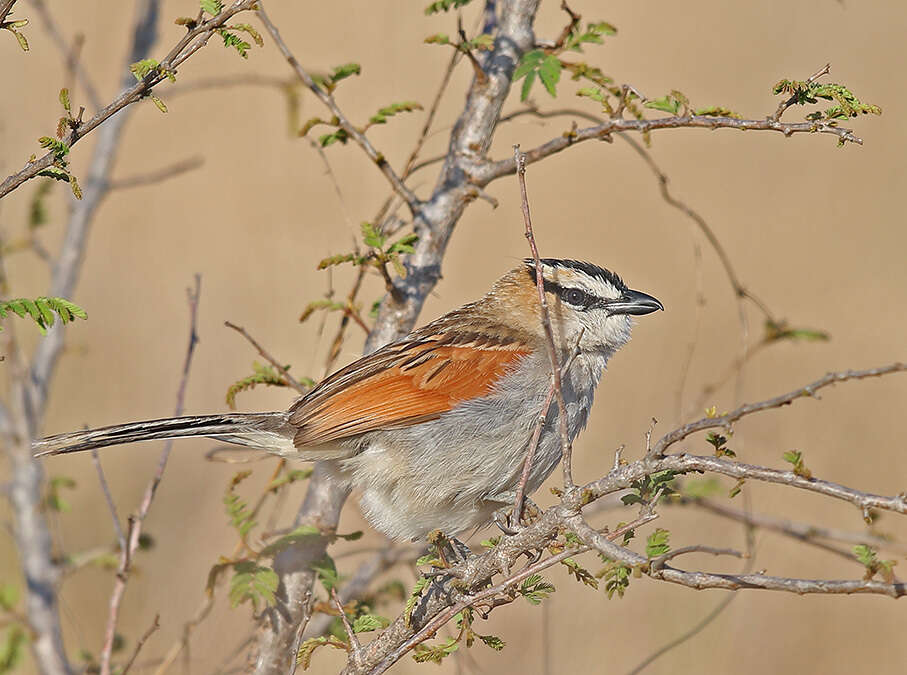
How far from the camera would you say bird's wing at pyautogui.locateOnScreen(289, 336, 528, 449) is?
3.95m

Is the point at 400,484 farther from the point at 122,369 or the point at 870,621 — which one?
the point at 122,369

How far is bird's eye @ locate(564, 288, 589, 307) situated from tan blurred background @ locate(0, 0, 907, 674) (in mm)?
2135

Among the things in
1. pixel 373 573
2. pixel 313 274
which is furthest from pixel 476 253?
pixel 373 573

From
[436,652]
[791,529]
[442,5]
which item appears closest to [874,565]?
[436,652]

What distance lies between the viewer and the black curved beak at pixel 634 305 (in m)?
4.42

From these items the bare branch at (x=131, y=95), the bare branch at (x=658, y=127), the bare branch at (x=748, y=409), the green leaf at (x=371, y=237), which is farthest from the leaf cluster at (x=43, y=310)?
the bare branch at (x=658, y=127)

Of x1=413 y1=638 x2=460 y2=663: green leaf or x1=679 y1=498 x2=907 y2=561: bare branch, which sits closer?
x1=413 y1=638 x2=460 y2=663: green leaf

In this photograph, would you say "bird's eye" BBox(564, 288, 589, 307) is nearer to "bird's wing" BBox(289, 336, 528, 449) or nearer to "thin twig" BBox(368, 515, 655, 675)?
"bird's wing" BBox(289, 336, 528, 449)

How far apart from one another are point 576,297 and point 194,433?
1814mm

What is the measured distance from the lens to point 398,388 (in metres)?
4.05

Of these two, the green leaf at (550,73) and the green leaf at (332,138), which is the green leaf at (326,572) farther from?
the green leaf at (550,73)

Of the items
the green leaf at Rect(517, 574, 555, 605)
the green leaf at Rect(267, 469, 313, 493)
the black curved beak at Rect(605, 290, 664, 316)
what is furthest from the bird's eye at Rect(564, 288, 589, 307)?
the green leaf at Rect(517, 574, 555, 605)

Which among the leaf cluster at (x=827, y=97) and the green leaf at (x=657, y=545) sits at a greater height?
the leaf cluster at (x=827, y=97)

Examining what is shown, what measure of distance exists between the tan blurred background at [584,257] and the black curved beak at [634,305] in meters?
2.13
